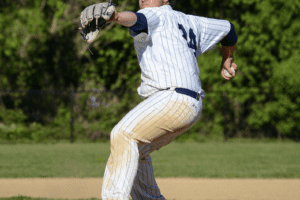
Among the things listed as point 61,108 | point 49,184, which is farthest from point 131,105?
point 49,184

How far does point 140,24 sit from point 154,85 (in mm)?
432

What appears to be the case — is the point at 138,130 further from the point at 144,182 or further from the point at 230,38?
the point at 230,38

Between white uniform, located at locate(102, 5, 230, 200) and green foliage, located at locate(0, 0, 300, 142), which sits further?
green foliage, located at locate(0, 0, 300, 142)

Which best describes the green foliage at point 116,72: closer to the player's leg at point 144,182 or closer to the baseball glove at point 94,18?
the player's leg at point 144,182

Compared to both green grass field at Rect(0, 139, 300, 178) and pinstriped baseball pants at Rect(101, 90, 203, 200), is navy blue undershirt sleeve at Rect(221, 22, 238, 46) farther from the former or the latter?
green grass field at Rect(0, 139, 300, 178)

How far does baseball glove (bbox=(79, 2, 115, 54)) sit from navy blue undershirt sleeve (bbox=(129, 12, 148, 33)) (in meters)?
0.19

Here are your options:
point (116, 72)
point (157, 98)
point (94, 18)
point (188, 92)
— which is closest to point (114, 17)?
point (94, 18)

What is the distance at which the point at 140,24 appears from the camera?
8.43 feet

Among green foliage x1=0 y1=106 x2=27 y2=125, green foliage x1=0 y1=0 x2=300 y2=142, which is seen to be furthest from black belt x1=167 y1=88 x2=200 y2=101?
green foliage x1=0 y1=106 x2=27 y2=125

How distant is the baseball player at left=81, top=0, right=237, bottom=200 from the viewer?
2.56m

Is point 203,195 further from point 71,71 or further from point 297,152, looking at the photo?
point 71,71

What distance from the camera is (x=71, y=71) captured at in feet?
57.8

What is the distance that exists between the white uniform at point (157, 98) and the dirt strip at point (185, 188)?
2.59 meters

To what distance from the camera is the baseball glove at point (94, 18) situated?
2414 mm
